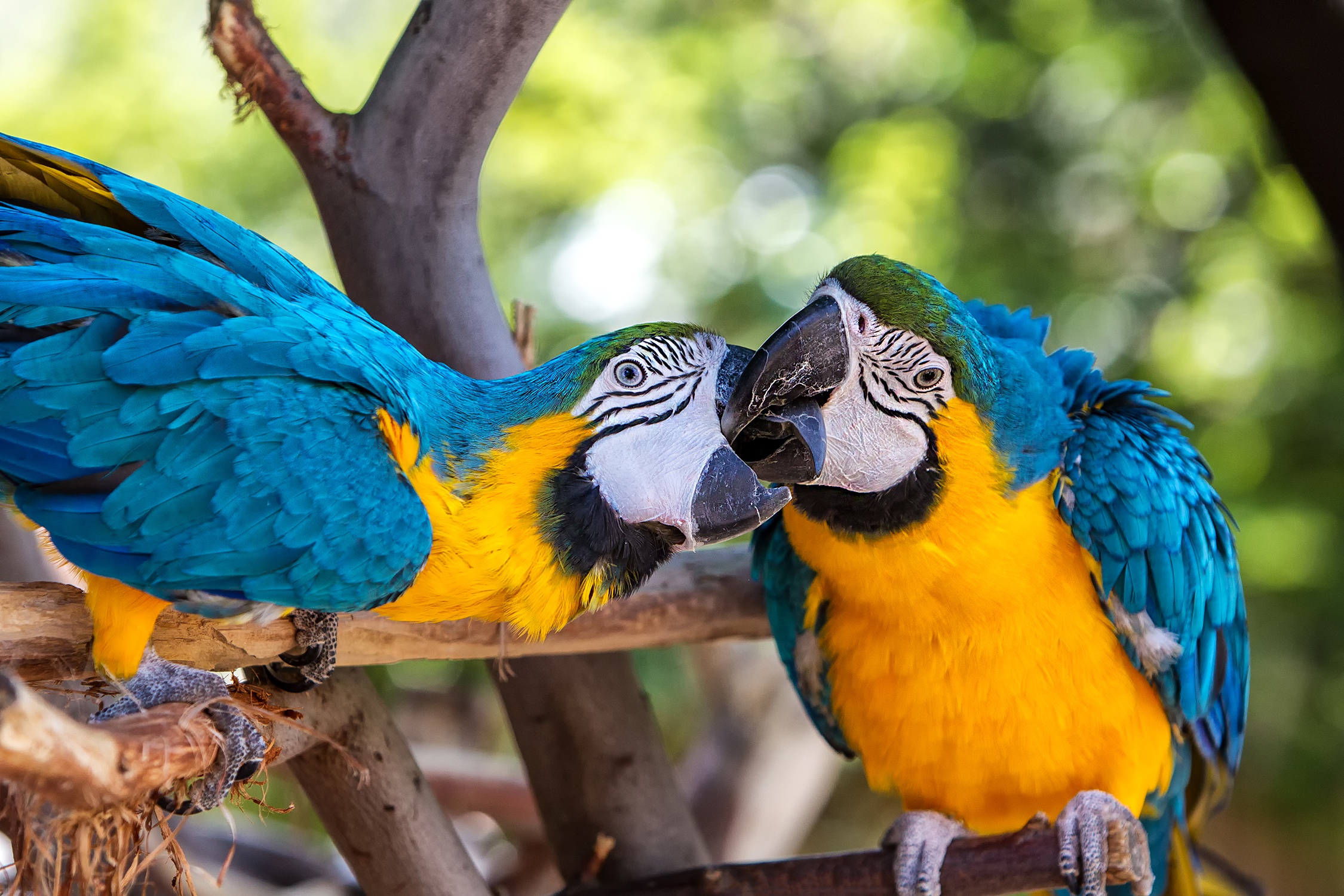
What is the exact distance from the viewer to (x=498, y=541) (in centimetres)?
138

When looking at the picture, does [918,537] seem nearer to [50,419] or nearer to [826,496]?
[826,496]

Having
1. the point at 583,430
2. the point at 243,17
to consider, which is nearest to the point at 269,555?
the point at 583,430

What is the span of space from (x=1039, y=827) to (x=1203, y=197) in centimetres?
438

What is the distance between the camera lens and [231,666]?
1582 millimetres

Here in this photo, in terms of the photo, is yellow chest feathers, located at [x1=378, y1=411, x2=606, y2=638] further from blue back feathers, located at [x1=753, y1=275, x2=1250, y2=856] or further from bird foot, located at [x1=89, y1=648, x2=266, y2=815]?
blue back feathers, located at [x1=753, y1=275, x2=1250, y2=856]

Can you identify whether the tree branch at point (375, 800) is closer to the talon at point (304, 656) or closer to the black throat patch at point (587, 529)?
the talon at point (304, 656)

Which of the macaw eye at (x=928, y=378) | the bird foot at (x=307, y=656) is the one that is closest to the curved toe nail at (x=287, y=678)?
the bird foot at (x=307, y=656)

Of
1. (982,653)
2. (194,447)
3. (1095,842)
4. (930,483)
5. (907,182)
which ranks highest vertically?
(907,182)

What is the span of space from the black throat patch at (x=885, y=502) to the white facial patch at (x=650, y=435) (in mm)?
282

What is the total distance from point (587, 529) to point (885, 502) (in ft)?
1.63

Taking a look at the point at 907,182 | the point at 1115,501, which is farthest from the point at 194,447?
the point at 907,182

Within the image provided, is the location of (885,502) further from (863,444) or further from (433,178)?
(433,178)

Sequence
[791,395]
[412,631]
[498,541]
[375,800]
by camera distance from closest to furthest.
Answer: [498,541] < [791,395] < [412,631] < [375,800]

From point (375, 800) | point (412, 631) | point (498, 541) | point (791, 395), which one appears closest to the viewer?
point (498, 541)
